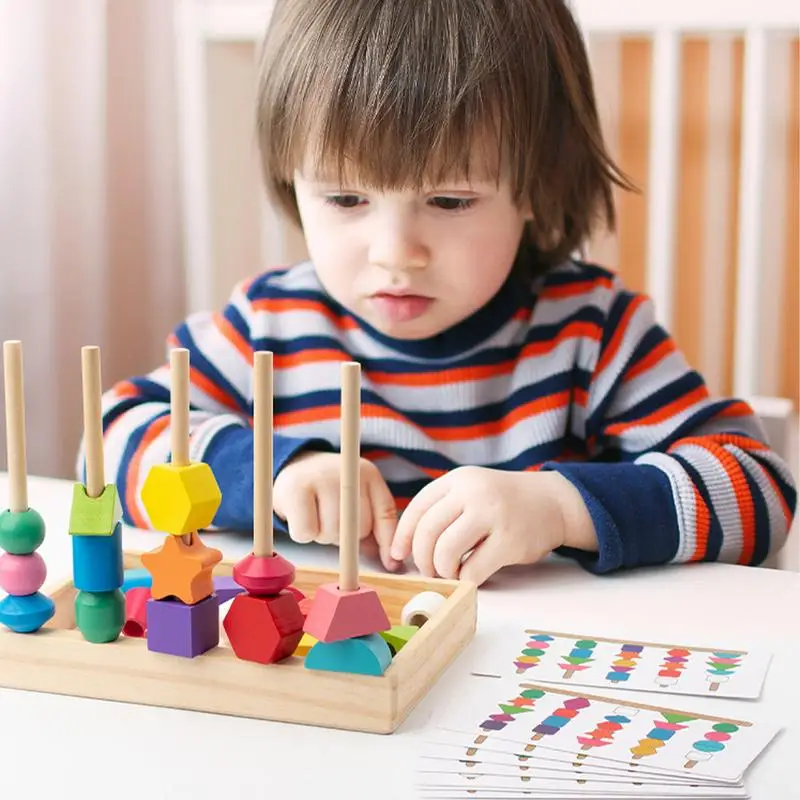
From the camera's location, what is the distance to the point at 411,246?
3.23ft

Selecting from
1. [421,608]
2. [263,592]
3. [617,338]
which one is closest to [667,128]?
[617,338]

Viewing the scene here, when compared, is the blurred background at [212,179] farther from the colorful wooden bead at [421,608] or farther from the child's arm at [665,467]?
the colorful wooden bead at [421,608]

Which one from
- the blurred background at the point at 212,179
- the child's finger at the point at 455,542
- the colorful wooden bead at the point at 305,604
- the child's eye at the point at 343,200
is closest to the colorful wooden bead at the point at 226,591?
the colorful wooden bead at the point at 305,604

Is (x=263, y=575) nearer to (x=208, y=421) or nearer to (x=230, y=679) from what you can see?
(x=230, y=679)

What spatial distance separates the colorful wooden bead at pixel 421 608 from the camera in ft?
2.44

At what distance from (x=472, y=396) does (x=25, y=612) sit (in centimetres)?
53

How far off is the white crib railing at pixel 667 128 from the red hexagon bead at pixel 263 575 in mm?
809

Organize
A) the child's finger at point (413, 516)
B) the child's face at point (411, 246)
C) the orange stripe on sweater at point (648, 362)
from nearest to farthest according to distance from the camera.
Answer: the child's finger at point (413, 516), the child's face at point (411, 246), the orange stripe on sweater at point (648, 362)

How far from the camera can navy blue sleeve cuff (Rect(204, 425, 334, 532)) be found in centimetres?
97

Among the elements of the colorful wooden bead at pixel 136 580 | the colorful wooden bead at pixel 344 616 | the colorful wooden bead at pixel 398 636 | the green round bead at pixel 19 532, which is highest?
the green round bead at pixel 19 532

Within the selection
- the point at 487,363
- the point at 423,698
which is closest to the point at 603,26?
the point at 487,363

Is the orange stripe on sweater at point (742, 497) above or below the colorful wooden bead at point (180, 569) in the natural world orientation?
below

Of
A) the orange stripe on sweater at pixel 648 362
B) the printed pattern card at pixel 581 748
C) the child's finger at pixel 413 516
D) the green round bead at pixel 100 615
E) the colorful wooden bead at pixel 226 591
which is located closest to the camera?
the printed pattern card at pixel 581 748

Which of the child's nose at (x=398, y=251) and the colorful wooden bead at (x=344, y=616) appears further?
the child's nose at (x=398, y=251)
